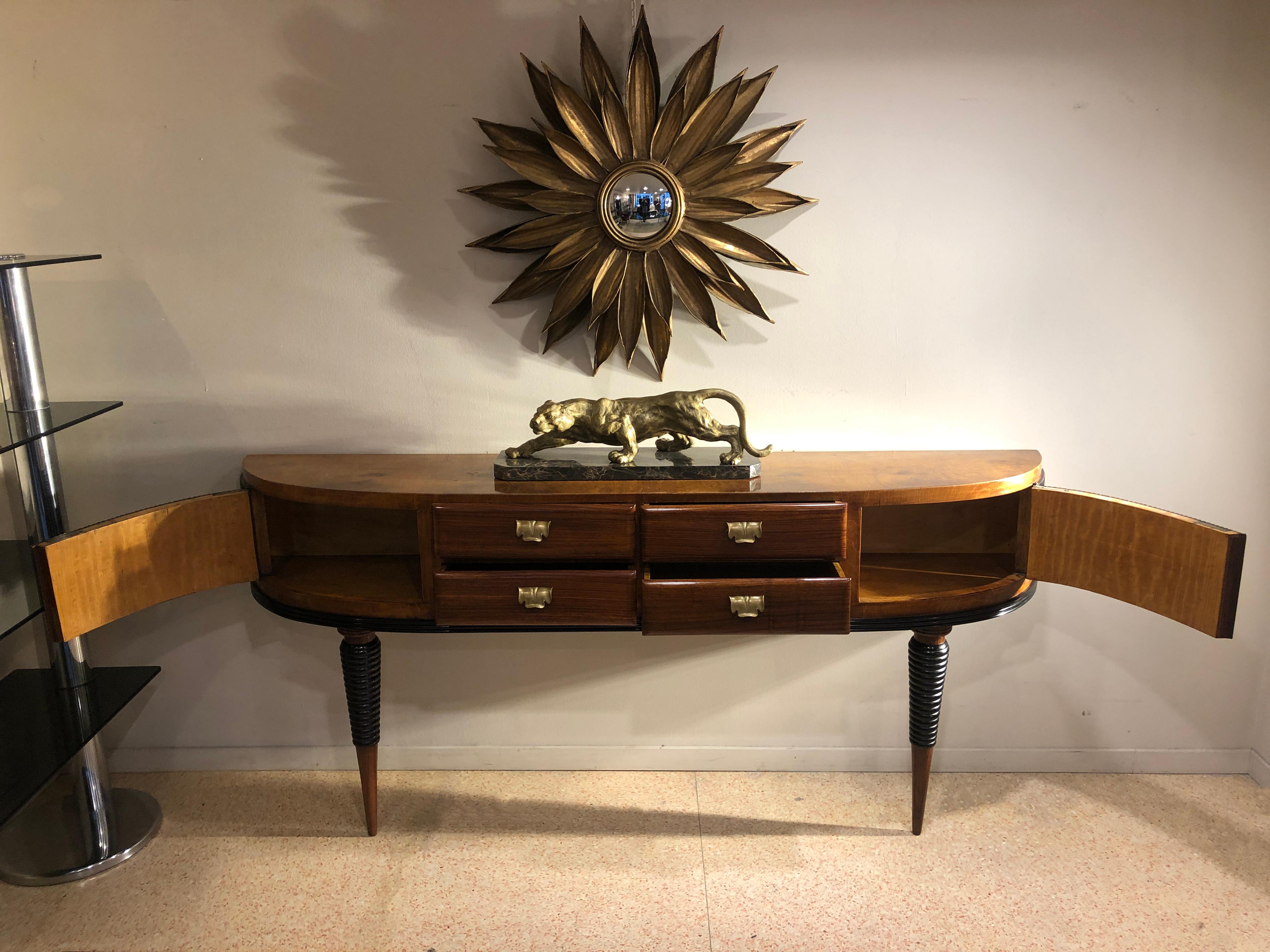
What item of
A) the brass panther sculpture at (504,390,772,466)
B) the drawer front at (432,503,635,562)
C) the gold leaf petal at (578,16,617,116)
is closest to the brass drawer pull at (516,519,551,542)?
the drawer front at (432,503,635,562)

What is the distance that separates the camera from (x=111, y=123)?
202 cm

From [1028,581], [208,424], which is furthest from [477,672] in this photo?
[1028,581]

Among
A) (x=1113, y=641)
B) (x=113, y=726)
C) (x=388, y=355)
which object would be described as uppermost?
(x=388, y=355)

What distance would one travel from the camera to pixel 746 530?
5.79 feet

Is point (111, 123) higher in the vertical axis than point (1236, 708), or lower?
higher

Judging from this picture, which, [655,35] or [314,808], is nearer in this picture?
[655,35]

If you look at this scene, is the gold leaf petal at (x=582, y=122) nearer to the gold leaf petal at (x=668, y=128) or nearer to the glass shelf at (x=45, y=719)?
the gold leaf petal at (x=668, y=128)

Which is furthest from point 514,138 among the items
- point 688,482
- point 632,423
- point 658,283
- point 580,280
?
point 688,482

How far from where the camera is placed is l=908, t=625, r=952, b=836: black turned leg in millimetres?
2002

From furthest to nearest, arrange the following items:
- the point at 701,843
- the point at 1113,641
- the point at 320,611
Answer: the point at 1113,641
the point at 701,843
the point at 320,611

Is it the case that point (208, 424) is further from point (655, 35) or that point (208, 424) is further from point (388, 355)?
point (655, 35)

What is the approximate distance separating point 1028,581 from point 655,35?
1347 millimetres

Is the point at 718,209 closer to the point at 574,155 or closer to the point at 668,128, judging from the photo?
the point at 668,128

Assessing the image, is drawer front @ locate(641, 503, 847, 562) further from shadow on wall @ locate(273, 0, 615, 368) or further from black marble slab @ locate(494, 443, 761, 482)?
shadow on wall @ locate(273, 0, 615, 368)
